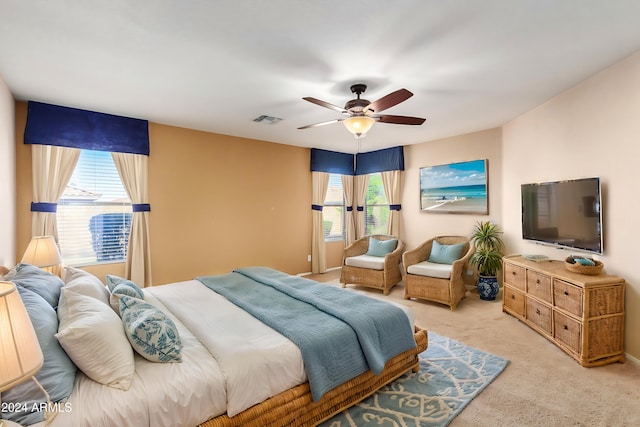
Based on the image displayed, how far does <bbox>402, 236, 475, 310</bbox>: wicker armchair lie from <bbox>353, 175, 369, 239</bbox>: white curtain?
2061 mm

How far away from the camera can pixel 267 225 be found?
17.9 ft

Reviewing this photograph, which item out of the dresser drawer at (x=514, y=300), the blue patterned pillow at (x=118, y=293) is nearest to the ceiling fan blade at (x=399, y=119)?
the dresser drawer at (x=514, y=300)

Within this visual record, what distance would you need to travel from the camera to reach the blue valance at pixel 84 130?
3.42 metres

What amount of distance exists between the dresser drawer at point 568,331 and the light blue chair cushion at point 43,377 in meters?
3.57

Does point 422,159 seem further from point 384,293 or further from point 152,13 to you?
point 152,13

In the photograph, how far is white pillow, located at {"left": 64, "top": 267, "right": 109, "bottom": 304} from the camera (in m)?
1.98

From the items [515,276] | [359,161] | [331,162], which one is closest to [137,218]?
[331,162]

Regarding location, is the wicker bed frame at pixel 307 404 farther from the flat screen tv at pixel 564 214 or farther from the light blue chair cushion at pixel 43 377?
the flat screen tv at pixel 564 214

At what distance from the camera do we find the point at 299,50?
2.34m

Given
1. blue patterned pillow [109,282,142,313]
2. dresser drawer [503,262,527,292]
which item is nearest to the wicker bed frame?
blue patterned pillow [109,282,142,313]

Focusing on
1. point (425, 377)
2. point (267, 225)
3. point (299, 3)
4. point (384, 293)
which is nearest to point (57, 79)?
point (299, 3)

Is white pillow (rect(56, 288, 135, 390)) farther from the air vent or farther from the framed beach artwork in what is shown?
the framed beach artwork

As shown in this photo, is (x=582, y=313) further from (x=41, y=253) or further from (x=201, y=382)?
(x=41, y=253)

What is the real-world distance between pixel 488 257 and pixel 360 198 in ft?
9.61
